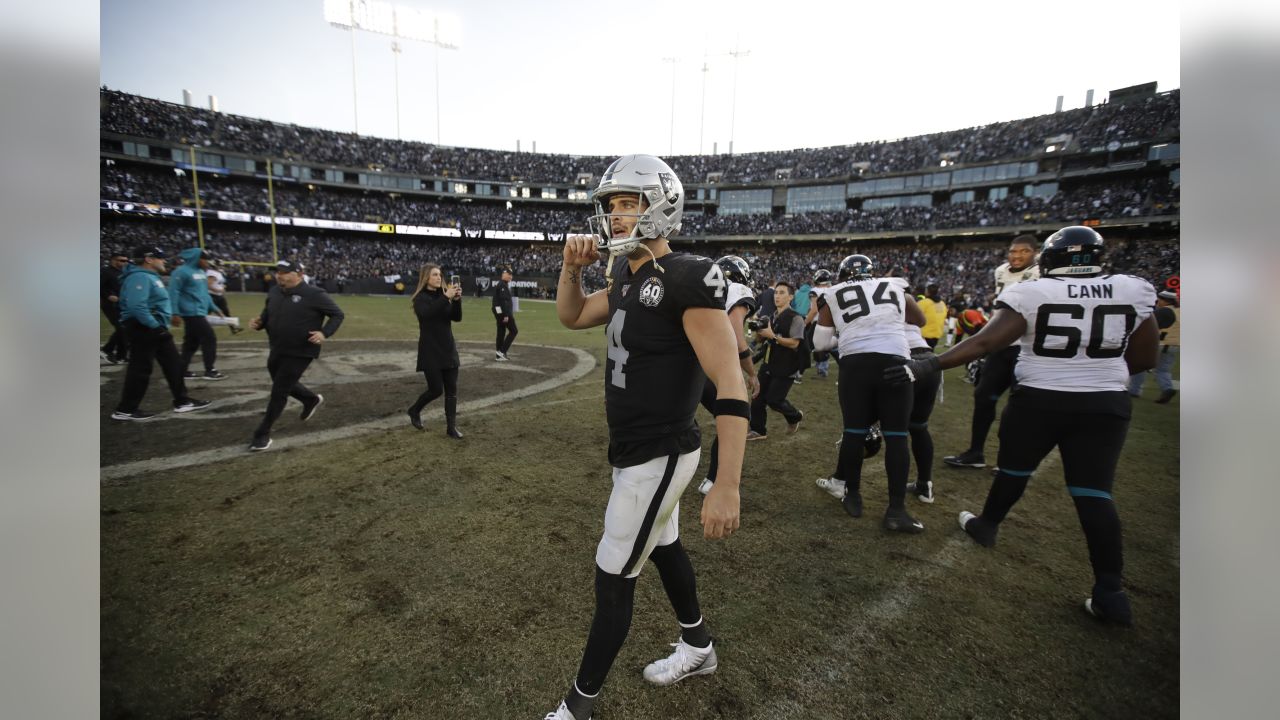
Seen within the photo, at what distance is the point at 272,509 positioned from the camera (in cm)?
410

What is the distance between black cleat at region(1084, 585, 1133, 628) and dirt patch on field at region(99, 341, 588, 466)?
665 cm

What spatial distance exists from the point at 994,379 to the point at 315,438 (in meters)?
8.13

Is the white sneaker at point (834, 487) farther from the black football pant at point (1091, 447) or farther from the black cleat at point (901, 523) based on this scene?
the black football pant at point (1091, 447)

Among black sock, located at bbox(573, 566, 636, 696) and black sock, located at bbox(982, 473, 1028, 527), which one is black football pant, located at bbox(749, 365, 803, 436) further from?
black sock, located at bbox(573, 566, 636, 696)

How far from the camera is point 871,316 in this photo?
426 centimetres

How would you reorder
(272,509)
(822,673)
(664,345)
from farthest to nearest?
(272,509) < (822,673) < (664,345)

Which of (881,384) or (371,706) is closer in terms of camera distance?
(371,706)

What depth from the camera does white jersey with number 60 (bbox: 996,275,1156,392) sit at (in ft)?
9.86

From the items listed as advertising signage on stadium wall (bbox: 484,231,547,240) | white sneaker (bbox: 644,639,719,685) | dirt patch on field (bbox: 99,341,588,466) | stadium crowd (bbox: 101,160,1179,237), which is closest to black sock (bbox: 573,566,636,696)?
white sneaker (bbox: 644,639,719,685)
